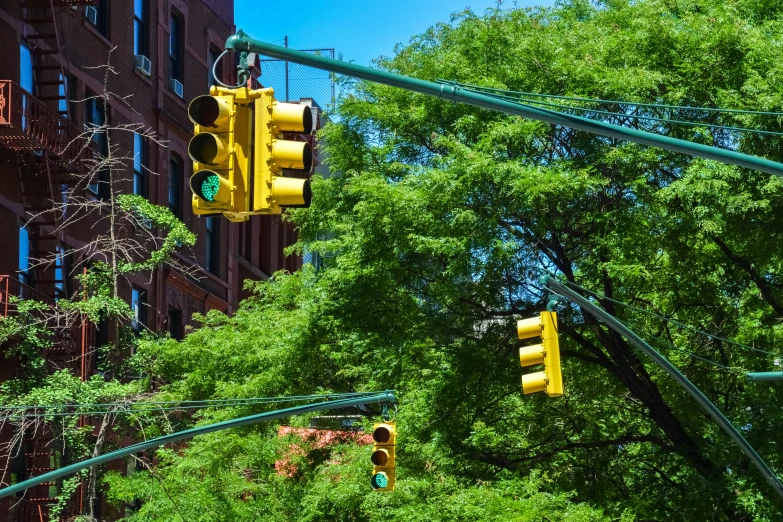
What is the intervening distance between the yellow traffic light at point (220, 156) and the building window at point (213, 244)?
1391 inches

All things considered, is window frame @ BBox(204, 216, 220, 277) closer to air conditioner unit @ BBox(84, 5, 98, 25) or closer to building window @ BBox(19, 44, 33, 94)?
air conditioner unit @ BBox(84, 5, 98, 25)

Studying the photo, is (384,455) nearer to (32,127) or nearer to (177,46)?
(32,127)

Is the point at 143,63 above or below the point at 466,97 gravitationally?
above

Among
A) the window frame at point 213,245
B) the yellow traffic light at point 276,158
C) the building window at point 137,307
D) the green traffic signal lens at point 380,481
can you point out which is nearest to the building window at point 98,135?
the building window at point 137,307

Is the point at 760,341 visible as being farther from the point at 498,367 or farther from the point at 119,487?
the point at 119,487

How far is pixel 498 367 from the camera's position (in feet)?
91.4

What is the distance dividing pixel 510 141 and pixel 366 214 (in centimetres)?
314

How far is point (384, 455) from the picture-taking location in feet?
64.4

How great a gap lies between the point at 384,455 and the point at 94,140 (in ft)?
57.3

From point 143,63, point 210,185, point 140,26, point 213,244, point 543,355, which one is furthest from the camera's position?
point 213,244

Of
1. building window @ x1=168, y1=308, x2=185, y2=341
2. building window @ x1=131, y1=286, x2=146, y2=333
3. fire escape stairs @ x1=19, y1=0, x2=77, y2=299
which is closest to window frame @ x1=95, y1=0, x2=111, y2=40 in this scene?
fire escape stairs @ x1=19, y1=0, x2=77, y2=299

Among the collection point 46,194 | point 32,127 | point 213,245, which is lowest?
point 46,194

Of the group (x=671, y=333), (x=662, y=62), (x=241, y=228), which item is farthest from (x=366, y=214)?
(x=241, y=228)

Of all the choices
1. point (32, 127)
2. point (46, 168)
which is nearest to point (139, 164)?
point (46, 168)
